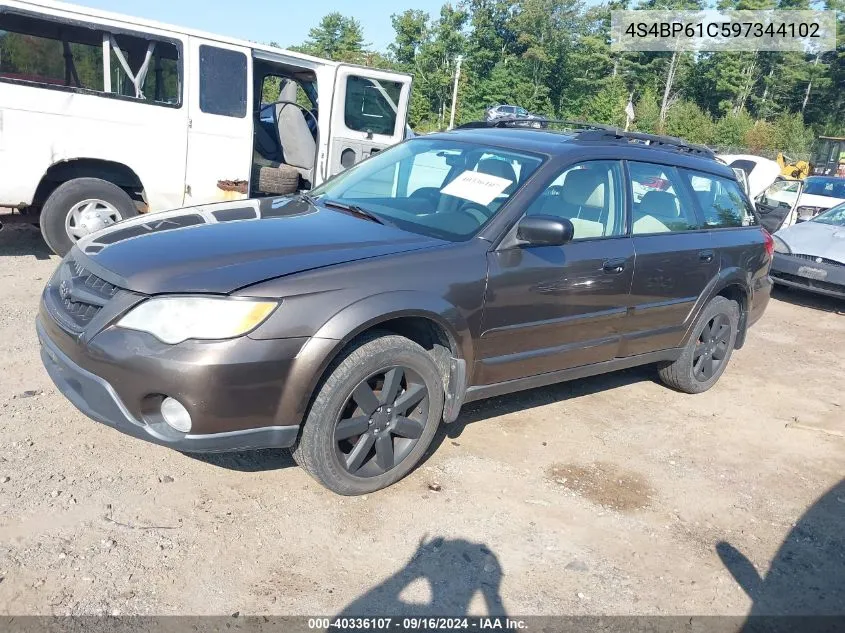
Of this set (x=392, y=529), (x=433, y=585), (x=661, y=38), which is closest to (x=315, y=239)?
(x=392, y=529)

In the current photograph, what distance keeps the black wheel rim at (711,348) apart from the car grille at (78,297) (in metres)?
3.91

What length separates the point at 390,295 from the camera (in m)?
3.03

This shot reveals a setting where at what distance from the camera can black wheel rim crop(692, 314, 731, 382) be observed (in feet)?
16.6

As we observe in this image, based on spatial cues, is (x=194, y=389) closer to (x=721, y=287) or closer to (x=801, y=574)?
(x=801, y=574)

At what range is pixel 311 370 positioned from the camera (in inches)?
111

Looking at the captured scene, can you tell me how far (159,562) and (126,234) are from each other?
1.52 metres

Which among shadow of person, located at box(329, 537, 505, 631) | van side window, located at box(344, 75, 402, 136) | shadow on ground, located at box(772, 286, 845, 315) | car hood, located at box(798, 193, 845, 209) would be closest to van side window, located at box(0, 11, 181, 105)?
van side window, located at box(344, 75, 402, 136)

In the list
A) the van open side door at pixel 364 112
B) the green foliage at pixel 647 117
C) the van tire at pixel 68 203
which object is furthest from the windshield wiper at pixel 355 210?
the green foliage at pixel 647 117

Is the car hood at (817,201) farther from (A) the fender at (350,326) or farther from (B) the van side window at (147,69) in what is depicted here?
(A) the fender at (350,326)

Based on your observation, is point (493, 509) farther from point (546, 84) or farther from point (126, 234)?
point (546, 84)

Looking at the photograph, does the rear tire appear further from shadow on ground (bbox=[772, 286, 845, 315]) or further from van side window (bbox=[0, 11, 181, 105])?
van side window (bbox=[0, 11, 181, 105])

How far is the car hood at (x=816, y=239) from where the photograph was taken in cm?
856

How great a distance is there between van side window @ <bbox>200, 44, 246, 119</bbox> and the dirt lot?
3345mm

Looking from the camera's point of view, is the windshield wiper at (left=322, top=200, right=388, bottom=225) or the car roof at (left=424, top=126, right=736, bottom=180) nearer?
the windshield wiper at (left=322, top=200, right=388, bottom=225)
